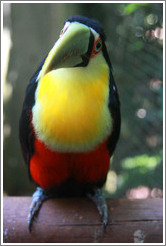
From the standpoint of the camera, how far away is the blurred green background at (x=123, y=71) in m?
2.22

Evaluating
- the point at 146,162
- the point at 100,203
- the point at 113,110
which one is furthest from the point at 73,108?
the point at 146,162

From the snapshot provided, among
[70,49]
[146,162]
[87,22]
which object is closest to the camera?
[70,49]

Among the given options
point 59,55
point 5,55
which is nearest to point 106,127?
point 59,55

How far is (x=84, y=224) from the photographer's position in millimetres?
1326

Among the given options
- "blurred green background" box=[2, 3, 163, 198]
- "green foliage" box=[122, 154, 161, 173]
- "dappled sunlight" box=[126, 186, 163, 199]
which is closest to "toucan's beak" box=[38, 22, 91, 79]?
"blurred green background" box=[2, 3, 163, 198]

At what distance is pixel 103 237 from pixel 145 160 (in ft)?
3.31

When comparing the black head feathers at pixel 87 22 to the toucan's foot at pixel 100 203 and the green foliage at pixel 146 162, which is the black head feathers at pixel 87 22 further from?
the green foliage at pixel 146 162

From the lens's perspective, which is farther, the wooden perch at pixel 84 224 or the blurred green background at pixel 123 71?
the blurred green background at pixel 123 71

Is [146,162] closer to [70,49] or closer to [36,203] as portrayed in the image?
[36,203]

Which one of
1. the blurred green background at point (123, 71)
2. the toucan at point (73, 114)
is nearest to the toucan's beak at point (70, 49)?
the toucan at point (73, 114)

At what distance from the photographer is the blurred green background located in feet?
7.30

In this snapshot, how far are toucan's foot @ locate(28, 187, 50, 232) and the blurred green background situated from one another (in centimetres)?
91

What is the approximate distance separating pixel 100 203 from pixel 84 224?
0.44 ft

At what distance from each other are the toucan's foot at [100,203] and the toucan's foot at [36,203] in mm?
216
